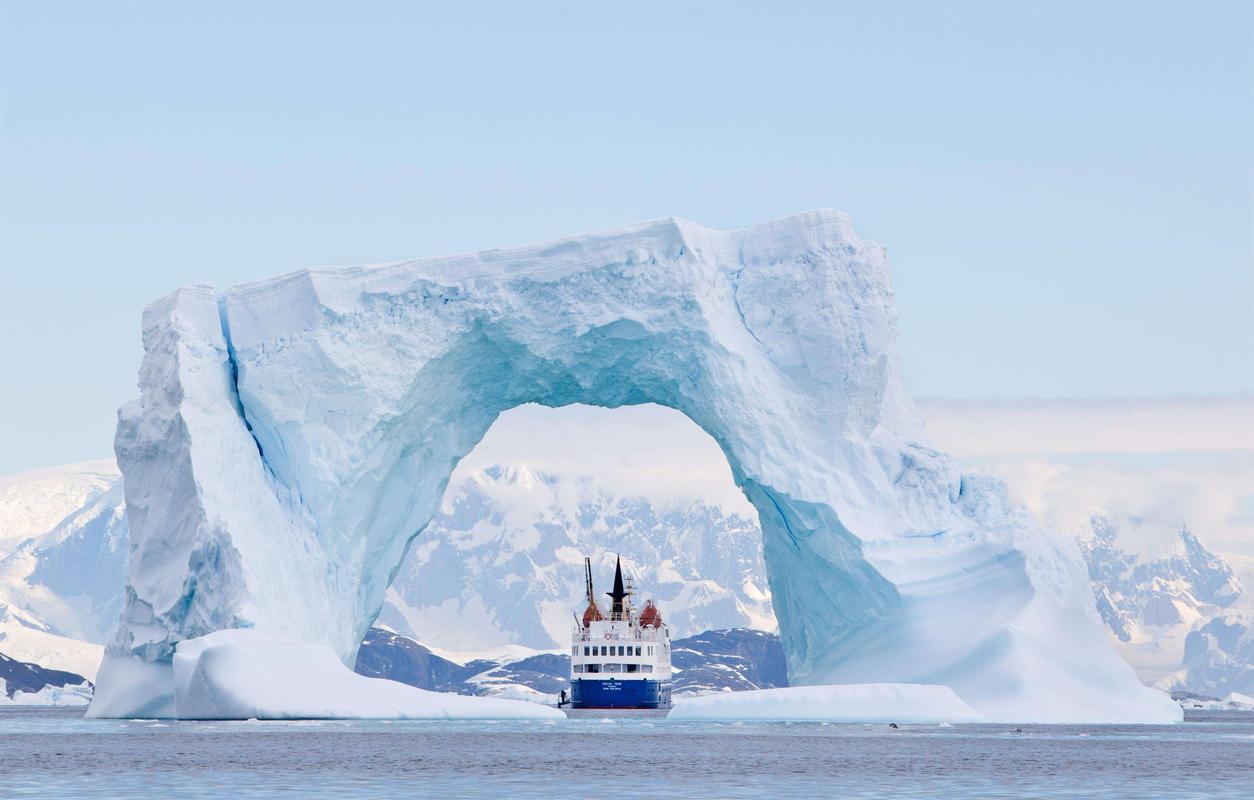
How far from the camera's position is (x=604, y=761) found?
27.1m

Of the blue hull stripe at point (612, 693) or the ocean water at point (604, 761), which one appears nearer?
the ocean water at point (604, 761)

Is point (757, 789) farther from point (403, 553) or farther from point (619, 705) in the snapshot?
point (619, 705)

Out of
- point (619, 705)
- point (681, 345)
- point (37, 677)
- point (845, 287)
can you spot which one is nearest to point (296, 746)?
point (681, 345)

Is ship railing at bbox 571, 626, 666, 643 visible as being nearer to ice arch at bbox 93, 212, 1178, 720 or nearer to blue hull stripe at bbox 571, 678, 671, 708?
blue hull stripe at bbox 571, 678, 671, 708

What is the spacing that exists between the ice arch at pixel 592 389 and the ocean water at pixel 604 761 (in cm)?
168

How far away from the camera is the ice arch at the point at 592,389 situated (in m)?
35.7

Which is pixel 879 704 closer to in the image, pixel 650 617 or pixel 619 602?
pixel 650 617

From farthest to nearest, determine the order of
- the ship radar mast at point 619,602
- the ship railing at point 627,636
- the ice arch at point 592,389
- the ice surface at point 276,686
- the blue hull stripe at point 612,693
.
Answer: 1. the ship radar mast at point 619,602
2. the ship railing at point 627,636
3. the blue hull stripe at point 612,693
4. the ice arch at point 592,389
5. the ice surface at point 276,686

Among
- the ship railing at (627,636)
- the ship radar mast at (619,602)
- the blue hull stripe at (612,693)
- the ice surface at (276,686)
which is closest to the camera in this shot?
the ice surface at (276,686)

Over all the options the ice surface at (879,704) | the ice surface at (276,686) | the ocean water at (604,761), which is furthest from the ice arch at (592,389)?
the ocean water at (604,761)

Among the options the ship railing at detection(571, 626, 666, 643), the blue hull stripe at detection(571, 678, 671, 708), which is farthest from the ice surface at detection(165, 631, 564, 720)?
the ship railing at detection(571, 626, 666, 643)

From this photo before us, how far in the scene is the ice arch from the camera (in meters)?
35.7

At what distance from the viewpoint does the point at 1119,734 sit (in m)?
36.5

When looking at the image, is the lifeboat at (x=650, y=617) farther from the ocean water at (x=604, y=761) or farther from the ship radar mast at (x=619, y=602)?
the ocean water at (x=604, y=761)
